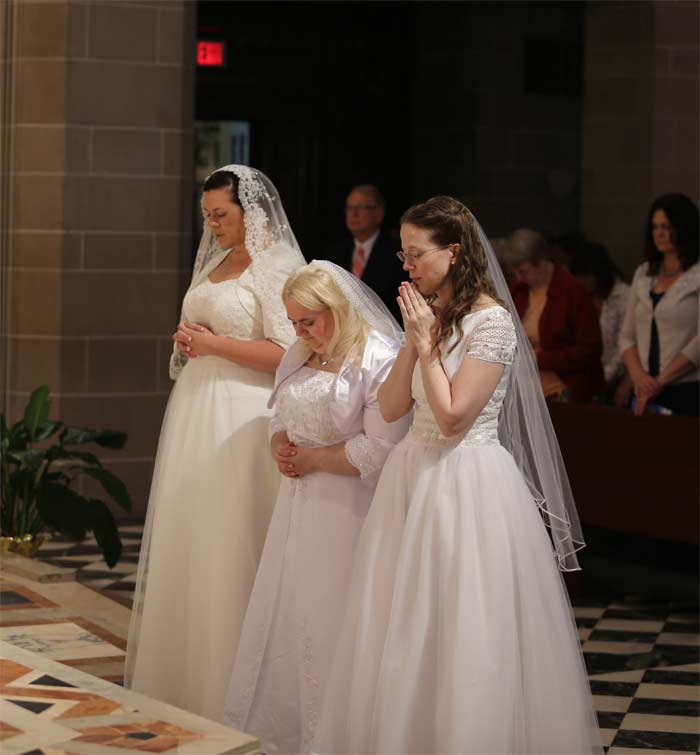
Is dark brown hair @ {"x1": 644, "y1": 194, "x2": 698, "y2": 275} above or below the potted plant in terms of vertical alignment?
above

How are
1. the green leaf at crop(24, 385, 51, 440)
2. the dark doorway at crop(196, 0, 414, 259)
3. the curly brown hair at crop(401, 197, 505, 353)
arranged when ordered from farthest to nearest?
the dark doorway at crop(196, 0, 414, 259)
the green leaf at crop(24, 385, 51, 440)
the curly brown hair at crop(401, 197, 505, 353)

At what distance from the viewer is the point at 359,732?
12.8 ft

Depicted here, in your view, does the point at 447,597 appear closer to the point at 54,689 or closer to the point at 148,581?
the point at 54,689

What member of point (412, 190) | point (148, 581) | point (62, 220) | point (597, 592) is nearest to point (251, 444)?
point (148, 581)

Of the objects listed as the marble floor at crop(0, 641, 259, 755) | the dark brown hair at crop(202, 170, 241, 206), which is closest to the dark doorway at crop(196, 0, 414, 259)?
the dark brown hair at crop(202, 170, 241, 206)

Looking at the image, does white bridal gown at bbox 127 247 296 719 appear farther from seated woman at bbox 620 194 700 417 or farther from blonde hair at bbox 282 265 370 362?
seated woman at bbox 620 194 700 417

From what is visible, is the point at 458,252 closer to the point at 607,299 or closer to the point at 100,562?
the point at 100,562

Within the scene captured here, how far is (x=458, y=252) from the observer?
395 centimetres

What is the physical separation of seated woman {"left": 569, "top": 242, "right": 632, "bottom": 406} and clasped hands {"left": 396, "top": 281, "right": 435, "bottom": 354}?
4132 millimetres

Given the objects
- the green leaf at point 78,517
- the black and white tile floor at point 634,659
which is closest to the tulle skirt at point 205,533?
the black and white tile floor at point 634,659

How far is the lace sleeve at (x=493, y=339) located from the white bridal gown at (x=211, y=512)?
45.1 inches

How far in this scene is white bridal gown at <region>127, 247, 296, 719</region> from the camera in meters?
4.86

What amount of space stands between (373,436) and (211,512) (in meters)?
0.86

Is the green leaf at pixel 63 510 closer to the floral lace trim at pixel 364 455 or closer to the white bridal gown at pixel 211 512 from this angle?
the white bridal gown at pixel 211 512
